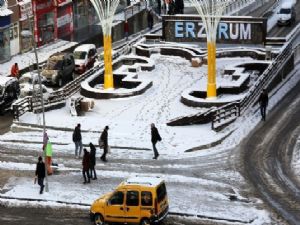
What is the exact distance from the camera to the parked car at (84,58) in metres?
60.4

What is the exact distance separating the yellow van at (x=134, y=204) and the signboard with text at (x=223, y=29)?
103 feet

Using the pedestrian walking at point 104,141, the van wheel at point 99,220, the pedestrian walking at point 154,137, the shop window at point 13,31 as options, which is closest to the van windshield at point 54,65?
the shop window at point 13,31

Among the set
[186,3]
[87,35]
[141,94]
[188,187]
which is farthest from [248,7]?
[188,187]

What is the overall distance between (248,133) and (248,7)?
42392 mm

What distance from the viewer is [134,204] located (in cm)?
3116

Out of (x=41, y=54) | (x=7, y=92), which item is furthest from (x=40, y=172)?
(x=41, y=54)

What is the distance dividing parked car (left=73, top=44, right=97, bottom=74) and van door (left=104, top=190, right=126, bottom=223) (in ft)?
97.2

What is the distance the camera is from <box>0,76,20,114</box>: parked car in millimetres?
49094

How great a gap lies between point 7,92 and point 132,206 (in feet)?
67.4

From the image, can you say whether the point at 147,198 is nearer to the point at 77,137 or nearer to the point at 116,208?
the point at 116,208

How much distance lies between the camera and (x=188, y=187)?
36375mm

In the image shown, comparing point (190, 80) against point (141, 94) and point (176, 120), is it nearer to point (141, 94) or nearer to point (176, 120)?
point (141, 94)

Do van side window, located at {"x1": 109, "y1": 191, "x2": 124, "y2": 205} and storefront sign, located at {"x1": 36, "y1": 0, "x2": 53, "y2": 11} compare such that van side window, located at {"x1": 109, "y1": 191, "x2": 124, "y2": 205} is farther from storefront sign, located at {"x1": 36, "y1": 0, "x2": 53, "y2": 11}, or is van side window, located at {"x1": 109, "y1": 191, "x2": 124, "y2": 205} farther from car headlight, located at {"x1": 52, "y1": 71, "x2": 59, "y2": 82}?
storefront sign, located at {"x1": 36, "y1": 0, "x2": 53, "y2": 11}

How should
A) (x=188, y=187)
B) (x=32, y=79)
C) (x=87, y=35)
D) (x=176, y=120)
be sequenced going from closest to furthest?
1. (x=188, y=187)
2. (x=176, y=120)
3. (x=32, y=79)
4. (x=87, y=35)
